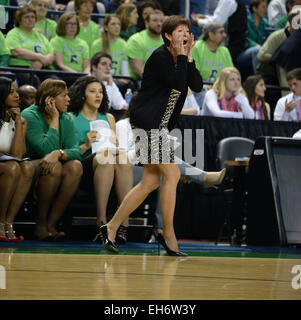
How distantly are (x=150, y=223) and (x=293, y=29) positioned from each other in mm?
4388

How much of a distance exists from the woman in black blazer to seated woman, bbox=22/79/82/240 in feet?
3.75

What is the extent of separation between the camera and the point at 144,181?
441 cm

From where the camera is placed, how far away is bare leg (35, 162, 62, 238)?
5398 mm

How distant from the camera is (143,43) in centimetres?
884

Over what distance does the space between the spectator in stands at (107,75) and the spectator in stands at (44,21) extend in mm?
1323

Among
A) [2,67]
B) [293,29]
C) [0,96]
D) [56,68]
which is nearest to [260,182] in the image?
[0,96]

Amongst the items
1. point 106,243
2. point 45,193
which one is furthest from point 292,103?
point 106,243

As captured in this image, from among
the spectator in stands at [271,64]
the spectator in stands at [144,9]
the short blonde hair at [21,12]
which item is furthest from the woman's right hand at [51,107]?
the spectator in stands at [271,64]

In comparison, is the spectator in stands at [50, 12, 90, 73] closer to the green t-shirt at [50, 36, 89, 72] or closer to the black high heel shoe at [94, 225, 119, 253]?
the green t-shirt at [50, 36, 89, 72]

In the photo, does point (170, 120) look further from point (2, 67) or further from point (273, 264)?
point (2, 67)

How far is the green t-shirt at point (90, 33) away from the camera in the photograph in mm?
8984

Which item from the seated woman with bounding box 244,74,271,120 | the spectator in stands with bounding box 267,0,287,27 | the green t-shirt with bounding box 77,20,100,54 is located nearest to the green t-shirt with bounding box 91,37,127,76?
the green t-shirt with bounding box 77,20,100,54

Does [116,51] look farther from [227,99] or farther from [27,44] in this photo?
[227,99]
